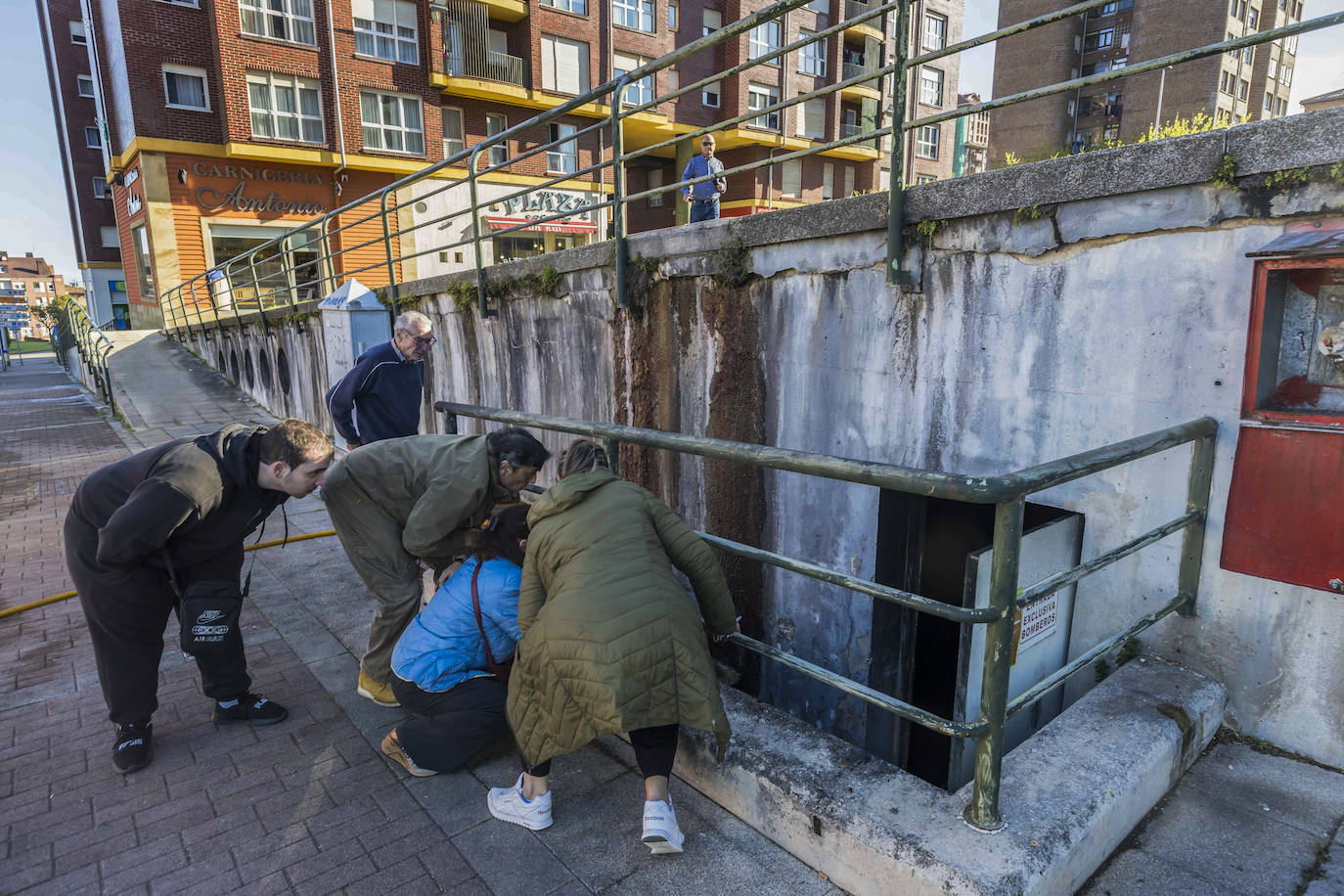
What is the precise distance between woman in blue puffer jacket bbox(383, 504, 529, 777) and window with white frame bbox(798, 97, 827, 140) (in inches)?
1250

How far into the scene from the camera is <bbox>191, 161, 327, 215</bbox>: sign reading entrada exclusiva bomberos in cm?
2258

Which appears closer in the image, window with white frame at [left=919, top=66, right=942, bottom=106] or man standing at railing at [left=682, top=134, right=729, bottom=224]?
man standing at railing at [left=682, top=134, right=729, bottom=224]

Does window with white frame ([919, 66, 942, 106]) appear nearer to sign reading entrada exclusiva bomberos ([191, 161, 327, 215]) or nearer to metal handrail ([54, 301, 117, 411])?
sign reading entrada exclusiva bomberos ([191, 161, 327, 215])

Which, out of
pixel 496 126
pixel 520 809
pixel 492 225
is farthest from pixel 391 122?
pixel 520 809

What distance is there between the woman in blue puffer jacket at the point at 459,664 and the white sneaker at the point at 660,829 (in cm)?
75

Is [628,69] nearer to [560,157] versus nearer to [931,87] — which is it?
[560,157]

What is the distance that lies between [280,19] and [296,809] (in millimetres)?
26616

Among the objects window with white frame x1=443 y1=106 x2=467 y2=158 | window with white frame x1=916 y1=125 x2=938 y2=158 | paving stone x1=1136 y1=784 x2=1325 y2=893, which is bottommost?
paving stone x1=1136 y1=784 x2=1325 y2=893

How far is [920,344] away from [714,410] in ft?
4.60

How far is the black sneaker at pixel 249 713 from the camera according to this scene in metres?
3.17

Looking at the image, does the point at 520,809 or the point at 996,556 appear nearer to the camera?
the point at 996,556

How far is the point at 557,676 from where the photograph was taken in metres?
2.31

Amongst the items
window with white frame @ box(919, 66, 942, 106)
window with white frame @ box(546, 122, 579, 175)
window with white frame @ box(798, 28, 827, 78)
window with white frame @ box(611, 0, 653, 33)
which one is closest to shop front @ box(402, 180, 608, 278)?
window with white frame @ box(546, 122, 579, 175)

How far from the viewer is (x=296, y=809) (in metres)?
2.59
